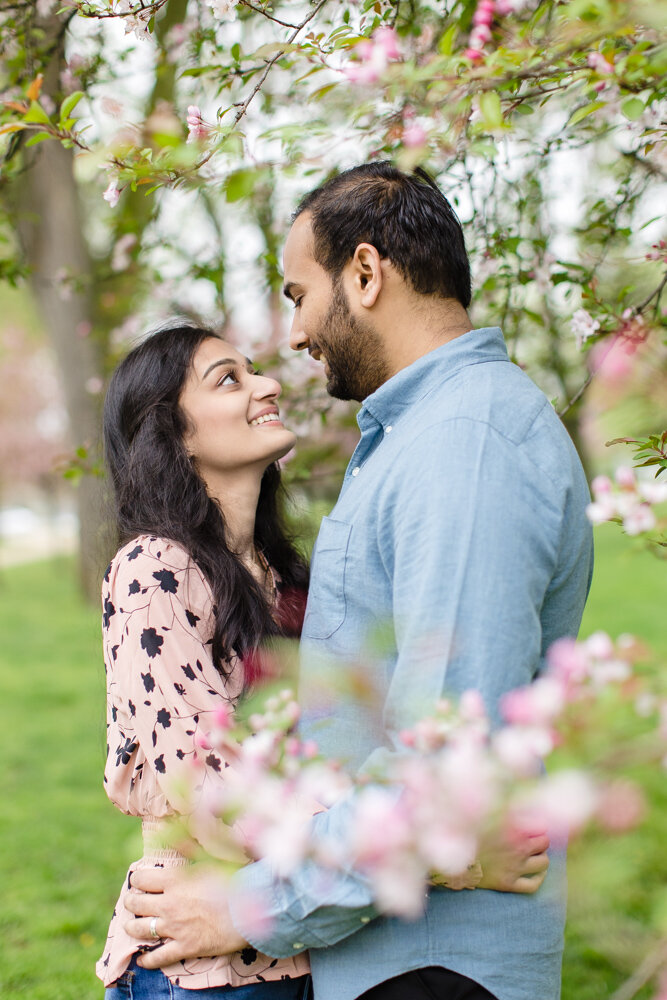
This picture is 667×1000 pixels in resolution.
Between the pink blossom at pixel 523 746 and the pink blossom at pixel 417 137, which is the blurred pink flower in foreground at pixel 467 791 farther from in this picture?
the pink blossom at pixel 417 137

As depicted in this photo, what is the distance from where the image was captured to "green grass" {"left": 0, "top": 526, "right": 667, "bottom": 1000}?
0.87 metres

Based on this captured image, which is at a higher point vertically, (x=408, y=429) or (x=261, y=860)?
(x=408, y=429)

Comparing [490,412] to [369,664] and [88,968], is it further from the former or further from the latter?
[88,968]

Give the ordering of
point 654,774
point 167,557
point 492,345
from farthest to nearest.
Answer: point 167,557, point 492,345, point 654,774

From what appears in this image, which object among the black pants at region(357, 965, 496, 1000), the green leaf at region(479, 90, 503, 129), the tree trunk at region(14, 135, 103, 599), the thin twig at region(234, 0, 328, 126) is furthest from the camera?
the tree trunk at region(14, 135, 103, 599)

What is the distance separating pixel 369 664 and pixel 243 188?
738 millimetres

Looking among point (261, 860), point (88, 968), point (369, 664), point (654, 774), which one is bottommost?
point (88, 968)

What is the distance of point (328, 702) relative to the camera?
148 cm

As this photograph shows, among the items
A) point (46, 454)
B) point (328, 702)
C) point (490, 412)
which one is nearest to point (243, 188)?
point (490, 412)

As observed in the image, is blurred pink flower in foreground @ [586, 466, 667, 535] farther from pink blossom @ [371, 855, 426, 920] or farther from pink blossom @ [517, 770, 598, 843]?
pink blossom @ [371, 855, 426, 920]

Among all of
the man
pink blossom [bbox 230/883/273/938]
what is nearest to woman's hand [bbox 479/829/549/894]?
the man

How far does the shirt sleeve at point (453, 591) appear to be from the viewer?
122 centimetres

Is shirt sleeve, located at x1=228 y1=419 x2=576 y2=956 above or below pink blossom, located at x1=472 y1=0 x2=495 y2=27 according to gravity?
below

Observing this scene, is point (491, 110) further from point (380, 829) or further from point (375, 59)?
point (380, 829)
